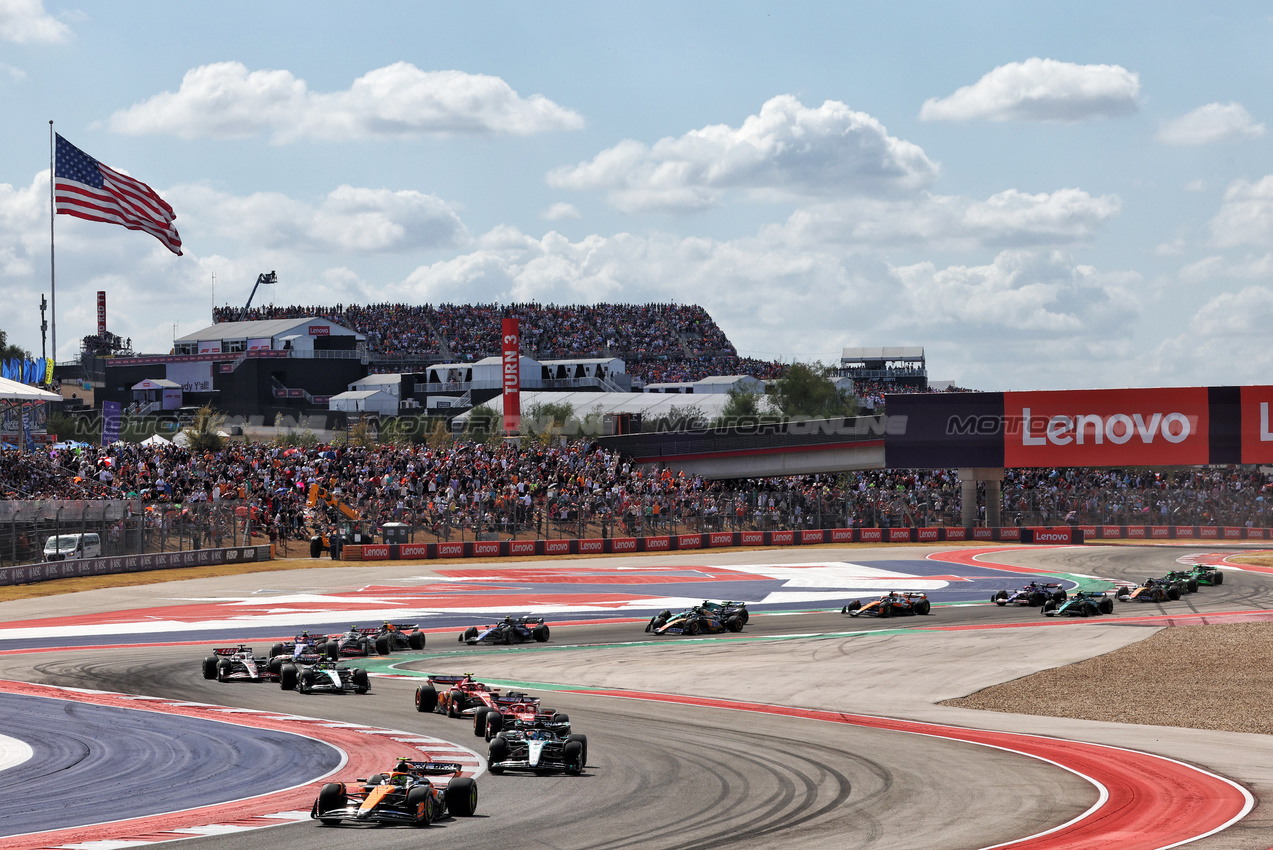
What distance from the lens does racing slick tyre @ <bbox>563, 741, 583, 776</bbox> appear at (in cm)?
1518

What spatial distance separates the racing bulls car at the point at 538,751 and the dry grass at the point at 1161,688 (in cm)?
874

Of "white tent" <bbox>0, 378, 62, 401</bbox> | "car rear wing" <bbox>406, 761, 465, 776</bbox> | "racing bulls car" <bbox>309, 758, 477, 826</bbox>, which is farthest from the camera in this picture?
"white tent" <bbox>0, 378, 62, 401</bbox>

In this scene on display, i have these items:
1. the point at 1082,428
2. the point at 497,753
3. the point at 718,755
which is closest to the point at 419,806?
Answer: the point at 497,753

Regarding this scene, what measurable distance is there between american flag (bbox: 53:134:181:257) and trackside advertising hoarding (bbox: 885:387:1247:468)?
34603 millimetres

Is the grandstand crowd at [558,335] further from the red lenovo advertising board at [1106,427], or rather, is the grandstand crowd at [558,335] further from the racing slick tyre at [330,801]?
the racing slick tyre at [330,801]

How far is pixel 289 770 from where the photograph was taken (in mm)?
15570

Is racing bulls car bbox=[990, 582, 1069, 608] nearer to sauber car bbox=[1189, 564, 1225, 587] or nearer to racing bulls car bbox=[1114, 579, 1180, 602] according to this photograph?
racing bulls car bbox=[1114, 579, 1180, 602]

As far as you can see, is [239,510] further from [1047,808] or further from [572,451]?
[1047,808]

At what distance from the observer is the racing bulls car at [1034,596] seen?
3581cm

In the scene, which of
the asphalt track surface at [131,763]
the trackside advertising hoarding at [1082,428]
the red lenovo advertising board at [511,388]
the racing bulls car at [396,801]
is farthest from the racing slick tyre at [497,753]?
the red lenovo advertising board at [511,388]

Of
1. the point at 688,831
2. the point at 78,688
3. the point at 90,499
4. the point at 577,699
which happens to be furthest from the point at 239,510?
the point at 688,831

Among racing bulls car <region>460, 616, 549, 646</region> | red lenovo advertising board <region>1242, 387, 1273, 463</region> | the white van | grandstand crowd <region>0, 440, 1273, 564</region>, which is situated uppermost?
red lenovo advertising board <region>1242, 387, 1273, 463</region>

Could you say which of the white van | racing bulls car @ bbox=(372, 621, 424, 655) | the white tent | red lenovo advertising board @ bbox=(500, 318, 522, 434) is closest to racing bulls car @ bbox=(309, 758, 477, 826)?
racing bulls car @ bbox=(372, 621, 424, 655)

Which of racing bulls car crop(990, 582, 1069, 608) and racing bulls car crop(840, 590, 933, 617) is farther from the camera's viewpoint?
racing bulls car crop(990, 582, 1069, 608)
